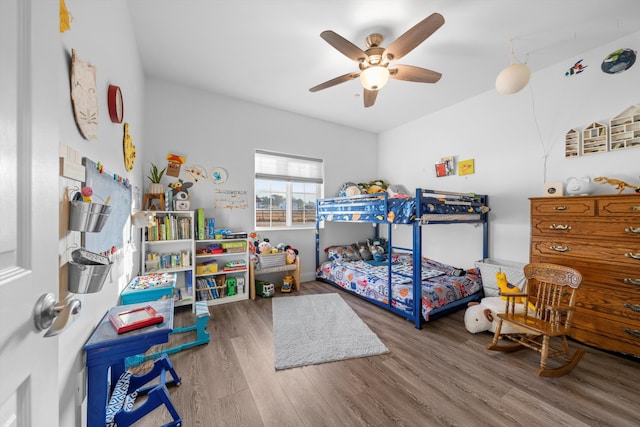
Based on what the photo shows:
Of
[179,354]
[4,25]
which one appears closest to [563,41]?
[4,25]

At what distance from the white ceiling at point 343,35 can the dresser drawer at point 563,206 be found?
156cm

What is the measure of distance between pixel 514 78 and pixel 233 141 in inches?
132

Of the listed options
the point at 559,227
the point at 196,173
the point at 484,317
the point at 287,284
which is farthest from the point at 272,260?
the point at 559,227

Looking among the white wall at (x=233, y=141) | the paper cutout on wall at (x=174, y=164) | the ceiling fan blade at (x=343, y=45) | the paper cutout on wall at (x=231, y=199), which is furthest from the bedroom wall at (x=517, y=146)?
the paper cutout on wall at (x=174, y=164)

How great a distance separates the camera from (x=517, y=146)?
3.10 m

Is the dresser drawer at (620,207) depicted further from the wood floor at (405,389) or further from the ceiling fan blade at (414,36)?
the ceiling fan blade at (414,36)

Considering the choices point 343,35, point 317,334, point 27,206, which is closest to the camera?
point 27,206

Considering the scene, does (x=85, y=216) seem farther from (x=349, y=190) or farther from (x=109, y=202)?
(x=349, y=190)

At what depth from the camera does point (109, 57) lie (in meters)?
1.56

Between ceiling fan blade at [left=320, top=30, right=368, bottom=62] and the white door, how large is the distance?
63.2 inches

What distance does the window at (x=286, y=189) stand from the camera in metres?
Answer: 3.96

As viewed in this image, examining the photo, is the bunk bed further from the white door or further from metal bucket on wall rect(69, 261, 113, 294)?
the white door

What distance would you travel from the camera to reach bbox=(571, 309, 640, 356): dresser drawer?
199 centimetres

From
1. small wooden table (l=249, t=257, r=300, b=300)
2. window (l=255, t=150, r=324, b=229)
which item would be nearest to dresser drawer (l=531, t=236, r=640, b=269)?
small wooden table (l=249, t=257, r=300, b=300)
